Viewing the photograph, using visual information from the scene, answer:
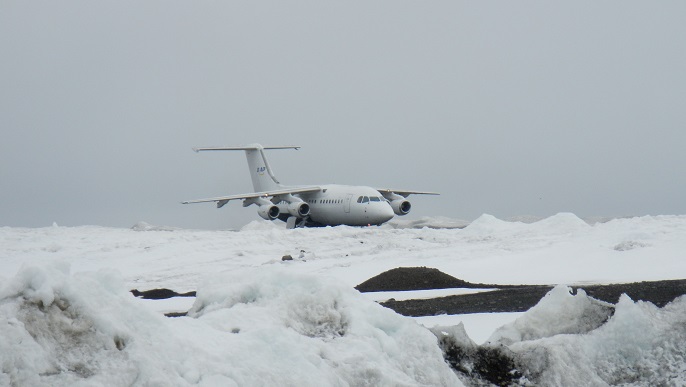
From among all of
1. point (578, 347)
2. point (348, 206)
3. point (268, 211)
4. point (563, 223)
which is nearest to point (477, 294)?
point (578, 347)

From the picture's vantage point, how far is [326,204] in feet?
120

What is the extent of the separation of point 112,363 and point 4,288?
79 cm

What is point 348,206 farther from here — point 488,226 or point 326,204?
point 488,226

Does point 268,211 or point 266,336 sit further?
point 268,211

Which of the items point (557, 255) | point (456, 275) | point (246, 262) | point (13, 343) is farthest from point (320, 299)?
point (246, 262)

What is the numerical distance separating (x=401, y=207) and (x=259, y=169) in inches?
398

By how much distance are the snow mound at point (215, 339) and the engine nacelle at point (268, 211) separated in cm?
3035

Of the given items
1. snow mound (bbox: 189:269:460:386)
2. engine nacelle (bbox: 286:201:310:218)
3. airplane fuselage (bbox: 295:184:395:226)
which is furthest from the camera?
engine nacelle (bbox: 286:201:310:218)

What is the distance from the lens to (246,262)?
71.3ft

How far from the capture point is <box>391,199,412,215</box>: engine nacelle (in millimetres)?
38438

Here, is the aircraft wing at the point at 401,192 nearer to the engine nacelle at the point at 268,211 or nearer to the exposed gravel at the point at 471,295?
the engine nacelle at the point at 268,211

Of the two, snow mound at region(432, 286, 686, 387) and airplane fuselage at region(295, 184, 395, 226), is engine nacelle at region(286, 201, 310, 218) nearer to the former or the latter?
airplane fuselage at region(295, 184, 395, 226)

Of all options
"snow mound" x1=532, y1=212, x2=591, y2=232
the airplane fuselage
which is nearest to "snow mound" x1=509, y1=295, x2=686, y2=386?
"snow mound" x1=532, y1=212, x2=591, y2=232

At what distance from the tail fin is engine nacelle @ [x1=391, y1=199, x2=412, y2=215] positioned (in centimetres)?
776
